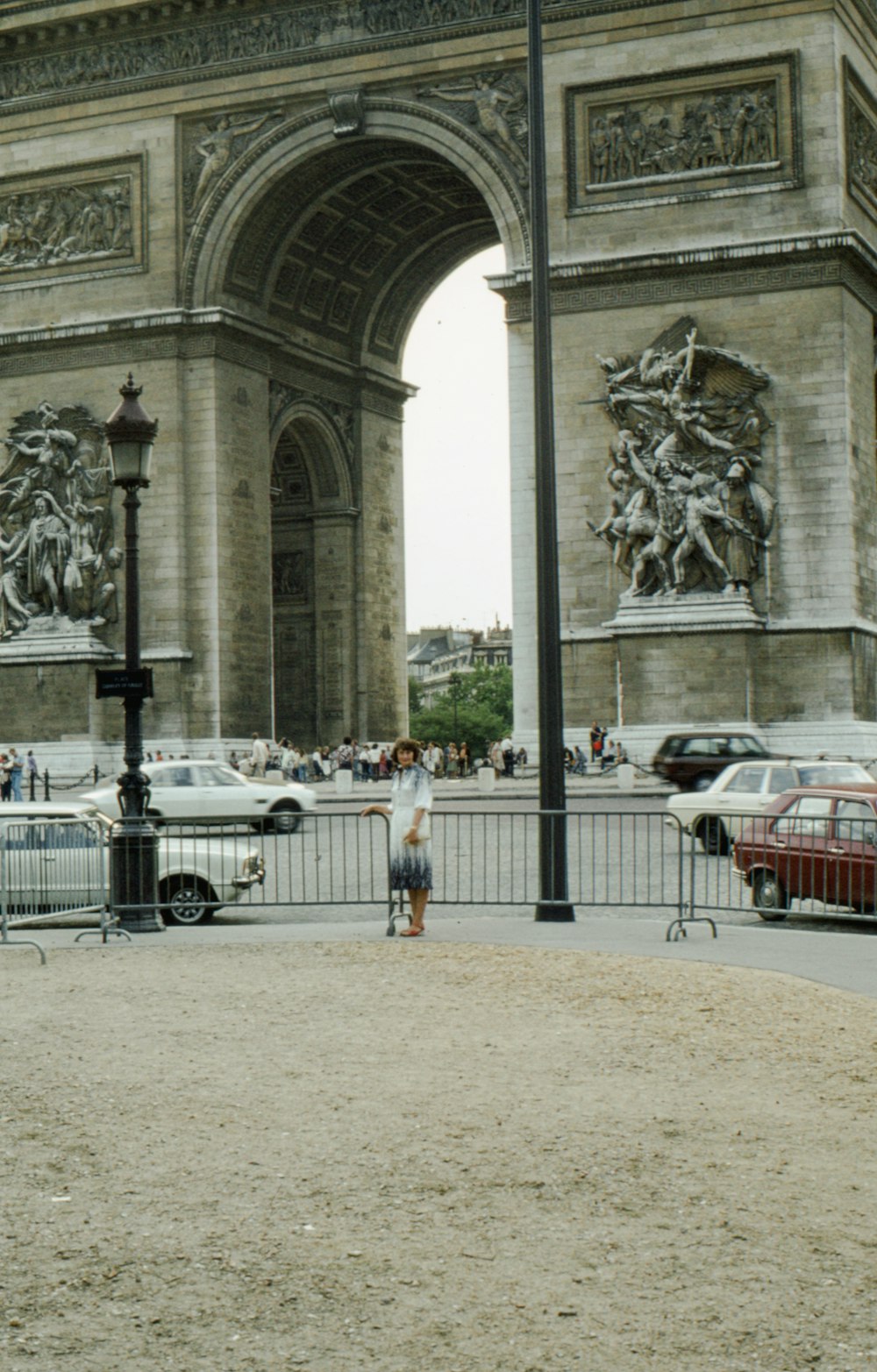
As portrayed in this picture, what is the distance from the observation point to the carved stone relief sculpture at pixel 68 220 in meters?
42.8

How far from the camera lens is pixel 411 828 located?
15.6 m

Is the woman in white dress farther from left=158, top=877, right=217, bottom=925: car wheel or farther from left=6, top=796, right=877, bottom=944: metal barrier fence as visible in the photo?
left=158, top=877, right=217, bottom=925: car wheel

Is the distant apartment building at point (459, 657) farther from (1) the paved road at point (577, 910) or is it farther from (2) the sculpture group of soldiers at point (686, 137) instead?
(1) the paved road at point (577, 910)

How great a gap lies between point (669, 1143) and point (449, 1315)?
2.31 metres

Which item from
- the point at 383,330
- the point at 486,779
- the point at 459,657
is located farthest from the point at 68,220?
the point at 459,657

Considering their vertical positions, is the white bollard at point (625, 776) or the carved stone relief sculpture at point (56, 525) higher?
→ the carved stone relief sculpture at point (56, 525)

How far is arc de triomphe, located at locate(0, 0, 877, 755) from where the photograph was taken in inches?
1436

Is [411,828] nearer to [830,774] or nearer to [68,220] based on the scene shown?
[830,774]

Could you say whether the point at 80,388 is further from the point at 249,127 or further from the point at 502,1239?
the point at 502,1239

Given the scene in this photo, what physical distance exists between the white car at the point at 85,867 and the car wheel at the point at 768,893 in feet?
15.3

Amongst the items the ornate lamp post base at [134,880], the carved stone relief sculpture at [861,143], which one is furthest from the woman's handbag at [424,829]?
the carved stone relief sculpture at [861,143]

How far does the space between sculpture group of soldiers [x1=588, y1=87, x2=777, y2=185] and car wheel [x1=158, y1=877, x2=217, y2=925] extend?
23.2 m

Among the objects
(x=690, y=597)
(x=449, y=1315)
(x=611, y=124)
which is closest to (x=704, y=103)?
(x=611, y=124)

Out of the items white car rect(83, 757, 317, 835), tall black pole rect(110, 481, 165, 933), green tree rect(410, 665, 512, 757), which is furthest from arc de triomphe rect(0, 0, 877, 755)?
green tree rect(410, 665, 512, 757)
